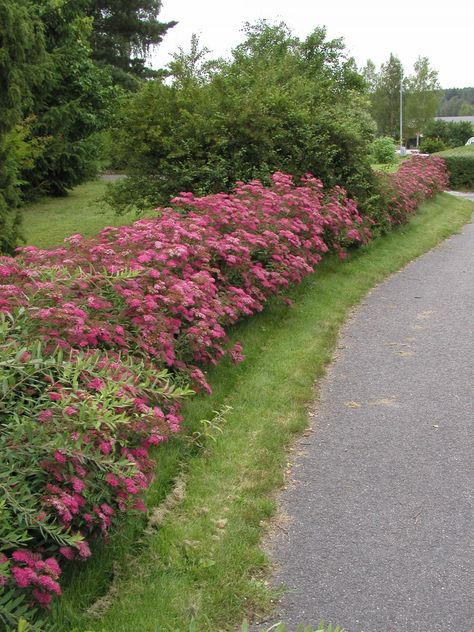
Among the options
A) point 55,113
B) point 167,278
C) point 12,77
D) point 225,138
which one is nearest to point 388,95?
point 55,113

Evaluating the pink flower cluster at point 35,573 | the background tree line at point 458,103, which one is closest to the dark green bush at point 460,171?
the pink flower cluster at point 35,573

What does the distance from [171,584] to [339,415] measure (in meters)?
2.35

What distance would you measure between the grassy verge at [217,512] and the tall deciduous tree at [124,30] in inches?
1090

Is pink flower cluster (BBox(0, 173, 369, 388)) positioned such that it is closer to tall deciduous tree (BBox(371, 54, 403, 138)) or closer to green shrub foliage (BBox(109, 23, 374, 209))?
green shrub foliage (BBox(109, 23, 374, 209))

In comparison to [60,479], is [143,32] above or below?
above

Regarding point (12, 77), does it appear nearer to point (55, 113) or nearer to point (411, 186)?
point (411, 186)

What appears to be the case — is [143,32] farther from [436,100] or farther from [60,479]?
[436,100]

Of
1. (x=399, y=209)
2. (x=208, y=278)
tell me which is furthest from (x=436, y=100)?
(x=208, y=278)

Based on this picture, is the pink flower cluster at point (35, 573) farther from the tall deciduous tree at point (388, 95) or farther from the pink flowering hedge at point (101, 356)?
the tall deciduous tree at point (388, 95)

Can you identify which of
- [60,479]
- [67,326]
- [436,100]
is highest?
[436,100]

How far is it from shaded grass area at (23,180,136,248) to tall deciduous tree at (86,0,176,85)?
11647mm

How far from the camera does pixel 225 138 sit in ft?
33.2

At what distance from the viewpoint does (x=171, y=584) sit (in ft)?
Result: 9.90

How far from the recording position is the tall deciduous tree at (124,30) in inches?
1222
